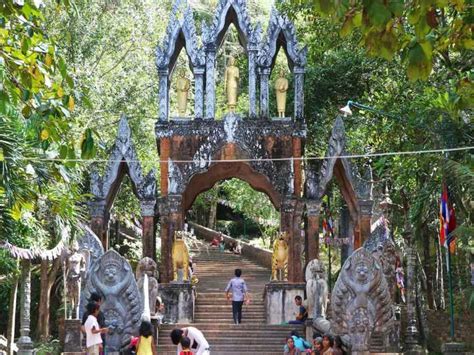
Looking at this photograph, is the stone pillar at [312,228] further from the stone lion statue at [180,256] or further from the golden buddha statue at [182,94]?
the golden buddha statue at [182,94]

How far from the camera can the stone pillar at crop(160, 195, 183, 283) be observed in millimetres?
22453

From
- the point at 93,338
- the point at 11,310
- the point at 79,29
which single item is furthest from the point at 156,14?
the point at 93,338

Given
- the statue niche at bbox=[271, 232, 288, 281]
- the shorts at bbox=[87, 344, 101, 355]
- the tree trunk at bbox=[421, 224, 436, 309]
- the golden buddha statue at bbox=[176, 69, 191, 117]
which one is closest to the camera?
the shorts at bbox=[87, 344, 101, 355]

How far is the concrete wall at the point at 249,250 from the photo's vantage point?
3222cm

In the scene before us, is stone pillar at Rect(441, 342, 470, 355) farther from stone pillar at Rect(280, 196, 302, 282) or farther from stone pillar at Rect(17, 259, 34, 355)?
stone pillar at Rect(17, 259, 34, 355)

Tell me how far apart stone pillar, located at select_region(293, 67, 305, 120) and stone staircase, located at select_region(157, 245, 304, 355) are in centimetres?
463

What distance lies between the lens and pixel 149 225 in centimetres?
2281

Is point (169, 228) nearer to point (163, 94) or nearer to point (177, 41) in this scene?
point (163, 94)

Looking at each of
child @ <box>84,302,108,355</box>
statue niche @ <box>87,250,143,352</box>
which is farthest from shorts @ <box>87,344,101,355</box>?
statue niche @ <box>87,250,143,352</box>

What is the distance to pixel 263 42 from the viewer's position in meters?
24.1

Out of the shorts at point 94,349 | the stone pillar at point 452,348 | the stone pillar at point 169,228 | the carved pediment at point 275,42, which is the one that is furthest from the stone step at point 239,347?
the carved pediment at point 275,42

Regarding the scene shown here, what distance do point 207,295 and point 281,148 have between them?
12.9 feet

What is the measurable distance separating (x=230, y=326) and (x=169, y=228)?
3889 millimetres

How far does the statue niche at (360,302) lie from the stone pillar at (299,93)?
894 cm
